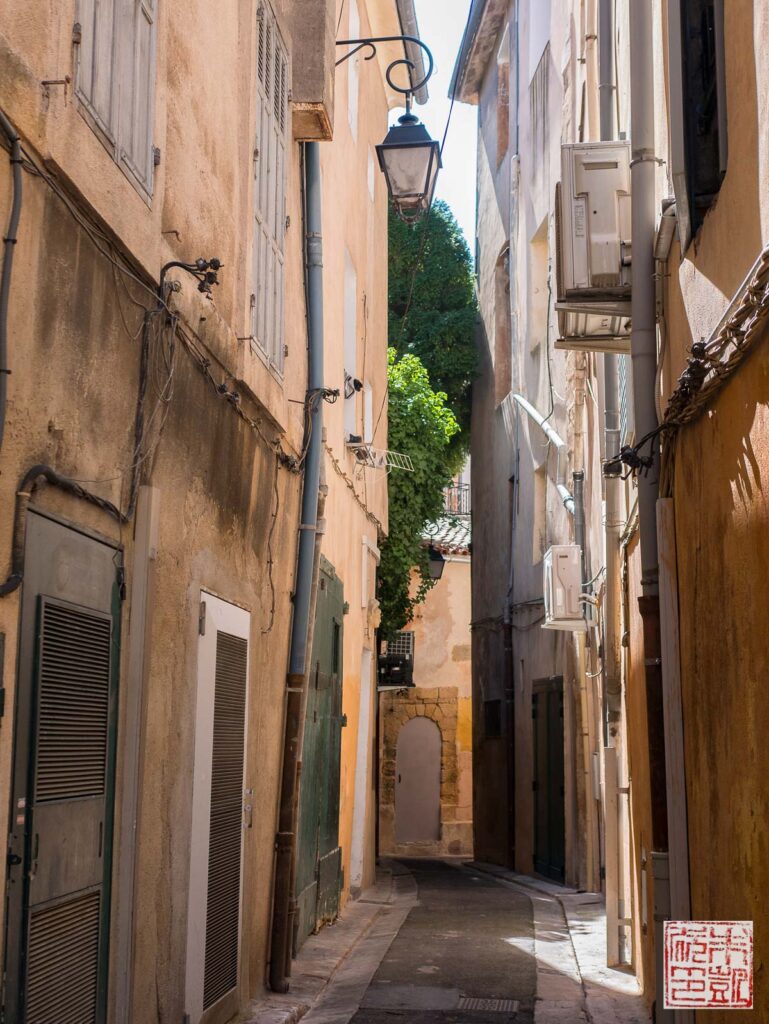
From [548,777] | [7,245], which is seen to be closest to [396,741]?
[548,777]

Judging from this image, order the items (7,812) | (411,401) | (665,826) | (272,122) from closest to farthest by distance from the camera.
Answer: (7,812)
(665,826)
(272,122)
(411,401)

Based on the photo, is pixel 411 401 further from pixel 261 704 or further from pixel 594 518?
pixel 261 704

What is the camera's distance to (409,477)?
63.9ft

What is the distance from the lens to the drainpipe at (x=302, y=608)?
28.4ft

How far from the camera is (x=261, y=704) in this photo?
334 inches

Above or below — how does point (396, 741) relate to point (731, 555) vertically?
below

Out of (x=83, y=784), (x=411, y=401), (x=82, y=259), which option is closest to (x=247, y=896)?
(x=83, y=784)

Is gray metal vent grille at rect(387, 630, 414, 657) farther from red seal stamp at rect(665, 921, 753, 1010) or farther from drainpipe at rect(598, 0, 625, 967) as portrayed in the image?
red seal stamp at rect(665, 921, 753, 1010)

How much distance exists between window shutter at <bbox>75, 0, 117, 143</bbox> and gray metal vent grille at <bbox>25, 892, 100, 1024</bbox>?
9.38 ft

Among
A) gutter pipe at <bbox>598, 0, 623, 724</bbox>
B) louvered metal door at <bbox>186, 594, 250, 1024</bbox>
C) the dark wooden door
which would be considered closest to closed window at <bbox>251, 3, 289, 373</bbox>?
louvered metal door at <bbox>186, 594, 250, 1024</bbox>

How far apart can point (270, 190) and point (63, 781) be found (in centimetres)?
494

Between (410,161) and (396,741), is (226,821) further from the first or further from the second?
(396,741)

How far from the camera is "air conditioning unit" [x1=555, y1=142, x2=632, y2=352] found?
6.97 metres

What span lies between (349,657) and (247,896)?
18.0 feet
